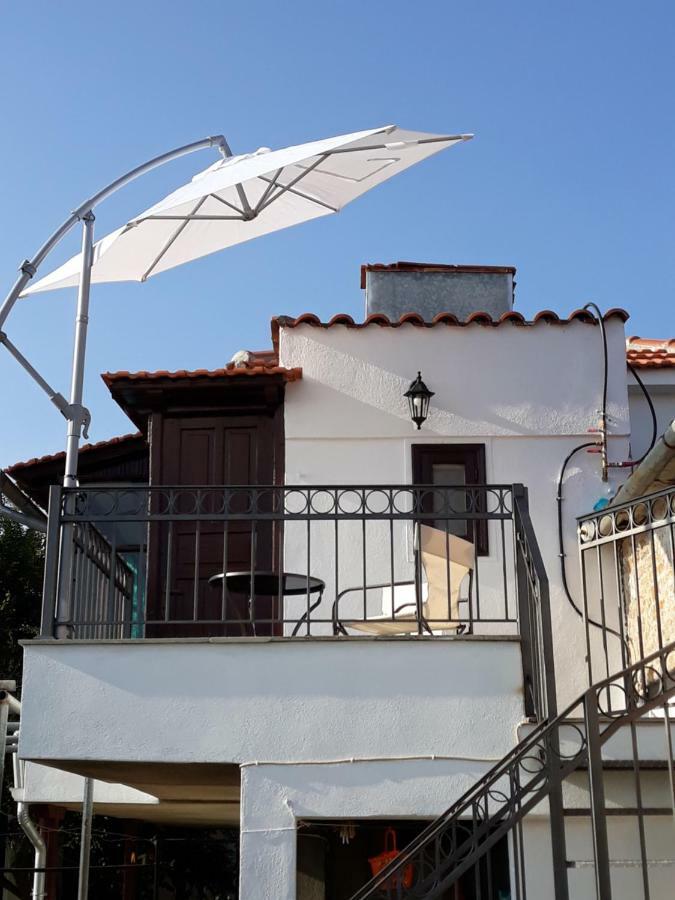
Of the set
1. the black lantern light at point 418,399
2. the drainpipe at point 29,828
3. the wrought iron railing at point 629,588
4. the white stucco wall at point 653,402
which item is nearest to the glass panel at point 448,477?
the black lantern light at point 418,399

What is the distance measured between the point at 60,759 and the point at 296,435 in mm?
4097

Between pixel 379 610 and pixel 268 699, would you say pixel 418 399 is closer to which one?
pixel 379 610

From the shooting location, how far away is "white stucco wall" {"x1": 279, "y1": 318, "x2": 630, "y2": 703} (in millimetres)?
10047

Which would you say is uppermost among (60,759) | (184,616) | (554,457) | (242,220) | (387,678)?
(242,220)

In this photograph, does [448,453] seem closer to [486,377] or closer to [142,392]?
[486,377]

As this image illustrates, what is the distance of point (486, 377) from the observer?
10328mm

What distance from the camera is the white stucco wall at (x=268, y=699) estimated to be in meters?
6.70

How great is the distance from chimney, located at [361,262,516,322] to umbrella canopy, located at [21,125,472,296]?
6.45 feet

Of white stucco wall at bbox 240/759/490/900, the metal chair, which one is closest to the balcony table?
the metal chair

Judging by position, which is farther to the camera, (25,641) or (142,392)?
(142,392)

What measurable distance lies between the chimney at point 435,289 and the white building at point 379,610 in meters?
0.02

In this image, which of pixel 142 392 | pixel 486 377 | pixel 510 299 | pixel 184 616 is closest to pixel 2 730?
pixel 184 616

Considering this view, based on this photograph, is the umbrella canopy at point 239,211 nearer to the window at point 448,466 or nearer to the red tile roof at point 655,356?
Result: the window at point 448,466

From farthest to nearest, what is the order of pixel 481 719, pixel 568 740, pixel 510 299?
pixel 510 299 → pixel 481 719 → pixel 568 740
